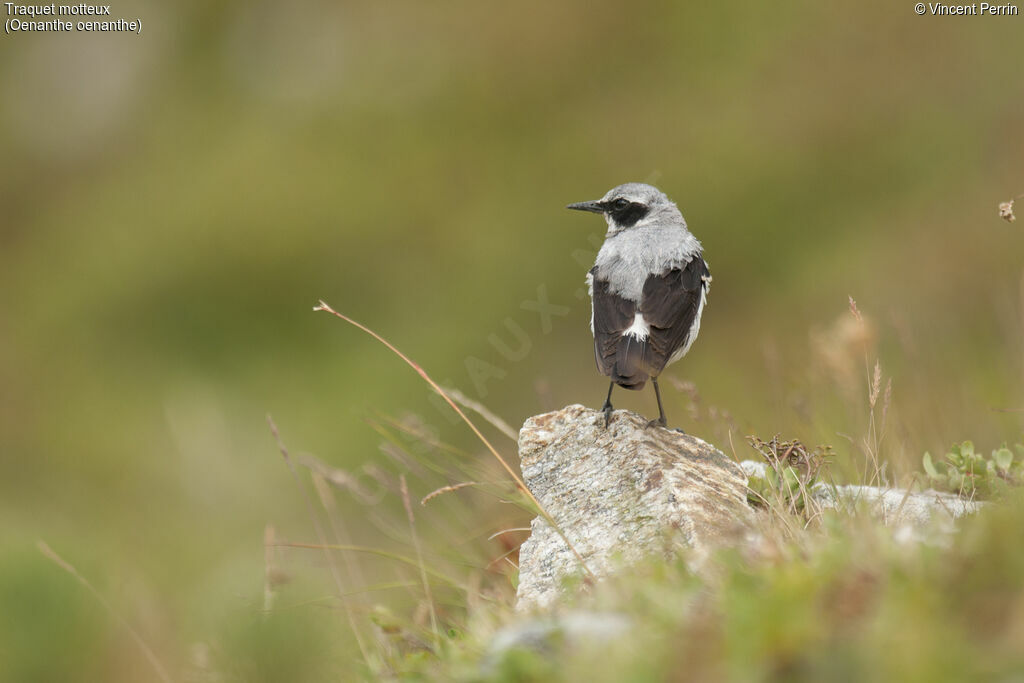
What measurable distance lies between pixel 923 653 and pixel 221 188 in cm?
2361

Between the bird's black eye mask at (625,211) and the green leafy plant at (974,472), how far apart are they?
3.32m

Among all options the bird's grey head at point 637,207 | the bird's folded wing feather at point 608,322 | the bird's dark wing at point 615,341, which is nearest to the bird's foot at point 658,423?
the bird's dark wing at point 615,341

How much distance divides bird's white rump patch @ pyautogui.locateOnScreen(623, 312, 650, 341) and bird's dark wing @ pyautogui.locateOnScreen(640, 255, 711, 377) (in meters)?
0.02

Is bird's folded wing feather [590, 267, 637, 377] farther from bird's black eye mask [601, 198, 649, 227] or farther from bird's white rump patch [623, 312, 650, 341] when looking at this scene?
bird's black eye mask [601, 198, 649, 227]

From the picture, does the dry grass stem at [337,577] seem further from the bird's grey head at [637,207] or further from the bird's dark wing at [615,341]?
the bird's grey head at [637,207]

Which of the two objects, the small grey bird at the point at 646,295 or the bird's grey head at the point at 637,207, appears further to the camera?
the bird's grey head at the point at 637,207

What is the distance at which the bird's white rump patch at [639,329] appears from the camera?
670cm

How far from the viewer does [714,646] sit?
2893mm

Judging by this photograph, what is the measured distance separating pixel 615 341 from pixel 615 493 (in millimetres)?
1494

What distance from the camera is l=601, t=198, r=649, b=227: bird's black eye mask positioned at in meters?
8.00

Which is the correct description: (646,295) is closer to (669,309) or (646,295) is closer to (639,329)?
(669,309)

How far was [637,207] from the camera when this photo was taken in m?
8.01

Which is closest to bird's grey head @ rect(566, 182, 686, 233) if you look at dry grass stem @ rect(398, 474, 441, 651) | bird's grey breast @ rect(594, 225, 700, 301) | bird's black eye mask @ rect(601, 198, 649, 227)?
bird's black eye mask @ rect(601, 198, 649, 227)

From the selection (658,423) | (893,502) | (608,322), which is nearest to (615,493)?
(658,423)
